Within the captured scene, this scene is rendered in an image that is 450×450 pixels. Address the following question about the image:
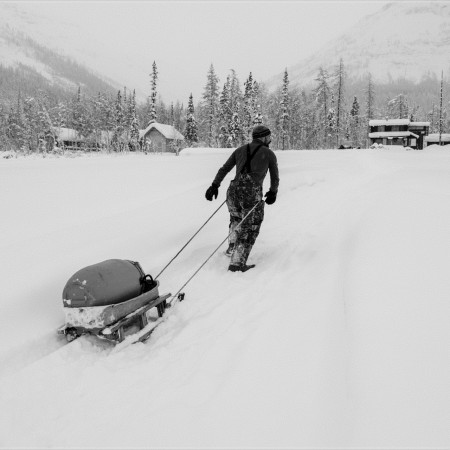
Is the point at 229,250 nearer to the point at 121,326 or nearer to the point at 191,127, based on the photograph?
the point at 121,326

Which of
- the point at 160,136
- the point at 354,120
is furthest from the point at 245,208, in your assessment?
the point at 354,120

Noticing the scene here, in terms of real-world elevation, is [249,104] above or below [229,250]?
above

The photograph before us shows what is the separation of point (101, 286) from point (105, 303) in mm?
166

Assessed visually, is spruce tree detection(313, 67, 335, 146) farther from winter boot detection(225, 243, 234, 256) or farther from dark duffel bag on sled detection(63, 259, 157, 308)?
dark duffel bag on sled detection(63, 259, 157, 308)

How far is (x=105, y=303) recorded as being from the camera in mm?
3426

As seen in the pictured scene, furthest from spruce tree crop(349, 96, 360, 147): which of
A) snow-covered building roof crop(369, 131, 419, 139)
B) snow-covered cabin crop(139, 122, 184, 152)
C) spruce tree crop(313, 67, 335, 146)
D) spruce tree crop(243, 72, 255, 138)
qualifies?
snow-covered cabin crop(139, 122, 184, 152)

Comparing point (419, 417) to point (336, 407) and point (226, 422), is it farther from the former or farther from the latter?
point (226, 422)

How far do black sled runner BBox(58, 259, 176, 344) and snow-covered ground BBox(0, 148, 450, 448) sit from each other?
0.21 metres

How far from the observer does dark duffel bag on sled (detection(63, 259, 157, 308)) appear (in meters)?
3.39

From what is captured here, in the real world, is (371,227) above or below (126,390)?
above

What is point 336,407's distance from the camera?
2.46 meters

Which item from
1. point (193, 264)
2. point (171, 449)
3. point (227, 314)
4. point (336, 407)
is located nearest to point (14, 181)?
point (193, 264)

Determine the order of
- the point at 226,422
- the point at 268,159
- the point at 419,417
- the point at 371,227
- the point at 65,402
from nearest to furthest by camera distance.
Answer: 1. the point at 419,417
2. the point at 226,422
3. the point at 65,402
4. the point at 268,159
5. the point at 371,227

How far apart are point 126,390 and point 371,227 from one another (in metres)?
5.02
